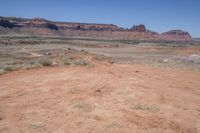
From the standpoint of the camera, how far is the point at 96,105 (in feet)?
29.9

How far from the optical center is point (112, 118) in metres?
7.88

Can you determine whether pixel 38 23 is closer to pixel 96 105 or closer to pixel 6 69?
pixel 6 69

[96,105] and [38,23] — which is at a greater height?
[38,23]

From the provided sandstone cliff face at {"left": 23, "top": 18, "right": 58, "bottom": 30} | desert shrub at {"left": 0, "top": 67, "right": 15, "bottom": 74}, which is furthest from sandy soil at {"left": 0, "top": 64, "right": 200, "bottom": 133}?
sandstone cliff face at {"left": 23, "top": 18, "right": 58, "bottom": 30}

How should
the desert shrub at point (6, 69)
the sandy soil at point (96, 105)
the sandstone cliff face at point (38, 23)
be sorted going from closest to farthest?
the sandy soil at point (96, 105), the desert shrub at point (6, 69), the sandstone cliff face at point (38, 23)

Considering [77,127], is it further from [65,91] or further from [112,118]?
[65,91]

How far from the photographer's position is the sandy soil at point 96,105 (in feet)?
24.0

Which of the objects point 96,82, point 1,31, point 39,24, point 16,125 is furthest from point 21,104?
point 39,24

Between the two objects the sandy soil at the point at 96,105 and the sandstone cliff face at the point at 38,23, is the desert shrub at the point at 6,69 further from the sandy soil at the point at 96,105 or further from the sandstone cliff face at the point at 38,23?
the sandstone cliff face at the point at 38,23

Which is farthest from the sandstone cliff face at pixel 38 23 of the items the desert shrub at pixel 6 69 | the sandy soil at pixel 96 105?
the sandy soil at pixel 96 105

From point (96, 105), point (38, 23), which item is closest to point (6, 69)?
point (96, 105)

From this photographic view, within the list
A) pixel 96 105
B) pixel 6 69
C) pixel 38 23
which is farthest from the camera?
pixel 38 23

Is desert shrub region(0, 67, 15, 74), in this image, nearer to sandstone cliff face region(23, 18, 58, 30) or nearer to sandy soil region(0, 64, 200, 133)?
sandy soil region(0, 64, 200, 133)

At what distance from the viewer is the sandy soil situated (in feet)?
24.0
